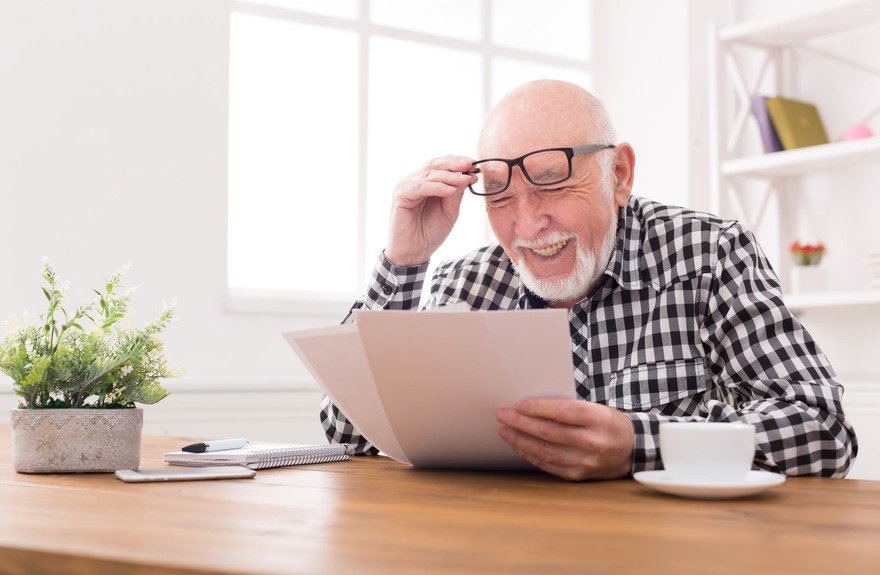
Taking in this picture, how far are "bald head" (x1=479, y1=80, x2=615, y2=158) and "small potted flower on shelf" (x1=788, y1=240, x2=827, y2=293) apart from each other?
183 cm

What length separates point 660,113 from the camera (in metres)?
3.98

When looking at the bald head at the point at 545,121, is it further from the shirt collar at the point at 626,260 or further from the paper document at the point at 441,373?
the paper document at the point at 441,373

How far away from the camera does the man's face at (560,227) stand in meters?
1.72

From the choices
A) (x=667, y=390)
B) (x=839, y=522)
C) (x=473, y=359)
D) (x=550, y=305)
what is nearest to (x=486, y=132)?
(x=550, y=305)

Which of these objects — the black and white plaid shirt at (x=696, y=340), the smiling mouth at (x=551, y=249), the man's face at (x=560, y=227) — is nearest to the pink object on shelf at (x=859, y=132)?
the black and white plaid shirt at (x=696, y=340)

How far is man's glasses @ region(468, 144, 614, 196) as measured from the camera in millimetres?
1674

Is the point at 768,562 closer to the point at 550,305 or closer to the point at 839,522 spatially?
the point at 839,522

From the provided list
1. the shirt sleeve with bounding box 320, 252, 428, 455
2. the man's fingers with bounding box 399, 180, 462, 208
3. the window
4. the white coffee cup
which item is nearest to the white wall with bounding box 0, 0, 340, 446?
the window

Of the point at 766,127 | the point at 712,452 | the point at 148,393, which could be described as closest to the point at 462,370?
the point at 712,452

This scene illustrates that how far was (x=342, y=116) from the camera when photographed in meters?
3.59

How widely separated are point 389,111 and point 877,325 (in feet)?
6.24

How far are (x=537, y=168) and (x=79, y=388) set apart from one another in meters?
0.84

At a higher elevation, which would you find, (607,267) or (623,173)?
(623,173)

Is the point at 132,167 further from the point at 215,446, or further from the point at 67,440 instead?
the point at 67,440
